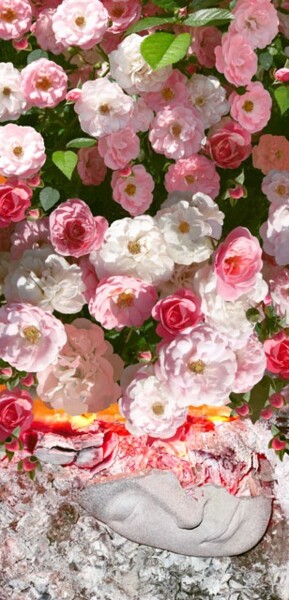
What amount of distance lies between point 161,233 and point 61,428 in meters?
0.34

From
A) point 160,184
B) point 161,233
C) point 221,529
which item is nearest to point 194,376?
point 161,233

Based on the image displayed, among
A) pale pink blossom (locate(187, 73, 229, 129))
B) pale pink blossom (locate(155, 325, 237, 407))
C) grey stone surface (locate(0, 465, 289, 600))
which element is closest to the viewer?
pale pink blossom (locate(155, 325, 237, 407))

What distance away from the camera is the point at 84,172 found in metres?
0.83

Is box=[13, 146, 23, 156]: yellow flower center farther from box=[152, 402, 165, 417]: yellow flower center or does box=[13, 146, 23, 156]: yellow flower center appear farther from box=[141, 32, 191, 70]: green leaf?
box=[152, 402, 165, 417]: yellow flower center

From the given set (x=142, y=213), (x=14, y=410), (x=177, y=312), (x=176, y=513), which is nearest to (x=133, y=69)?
(x=142, y=213)

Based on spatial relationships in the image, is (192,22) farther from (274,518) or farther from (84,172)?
(274,518)

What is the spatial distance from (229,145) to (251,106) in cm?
5

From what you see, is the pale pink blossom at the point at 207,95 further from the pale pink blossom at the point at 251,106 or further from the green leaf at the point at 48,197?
the green leaf at the point at 48,197

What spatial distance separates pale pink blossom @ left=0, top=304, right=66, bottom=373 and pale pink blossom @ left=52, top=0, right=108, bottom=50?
0.28m

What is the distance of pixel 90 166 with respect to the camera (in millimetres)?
833

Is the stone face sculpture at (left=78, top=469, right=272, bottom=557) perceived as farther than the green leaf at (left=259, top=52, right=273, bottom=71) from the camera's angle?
Yes

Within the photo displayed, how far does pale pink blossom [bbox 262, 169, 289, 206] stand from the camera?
2.60 feet

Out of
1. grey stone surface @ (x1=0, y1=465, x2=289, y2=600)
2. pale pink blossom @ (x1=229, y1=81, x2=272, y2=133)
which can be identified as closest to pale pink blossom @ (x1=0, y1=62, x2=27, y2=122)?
pale pink blossom @ (x1=229, y1=81, x2=272, y2=133)

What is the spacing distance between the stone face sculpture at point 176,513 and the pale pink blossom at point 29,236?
367mm
